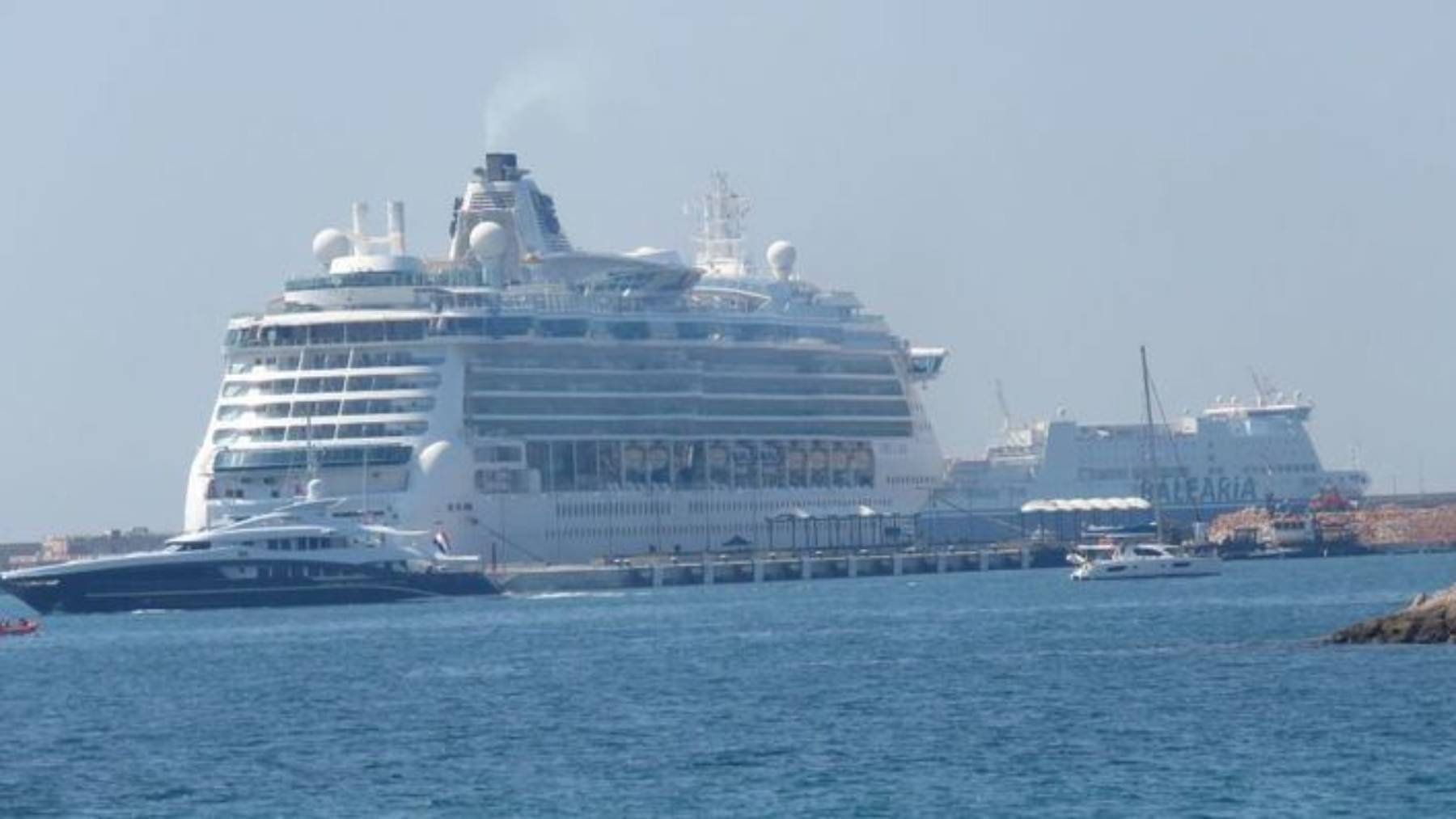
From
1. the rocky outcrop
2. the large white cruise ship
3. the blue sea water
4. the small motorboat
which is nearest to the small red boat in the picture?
the small motorboat

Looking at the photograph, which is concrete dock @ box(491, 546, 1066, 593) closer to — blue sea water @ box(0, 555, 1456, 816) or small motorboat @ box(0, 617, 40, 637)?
small motorboat @ box(0, 617, 40, 637)

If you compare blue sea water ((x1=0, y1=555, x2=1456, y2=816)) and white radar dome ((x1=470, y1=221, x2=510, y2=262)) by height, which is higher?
white radar dome ((x1=470, y1=221, x2=510, y2=262))

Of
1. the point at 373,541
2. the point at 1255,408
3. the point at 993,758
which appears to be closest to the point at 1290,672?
the point at 993,758

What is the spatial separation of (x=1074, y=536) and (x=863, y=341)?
11.3 meters

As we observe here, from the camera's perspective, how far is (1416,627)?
71.3 m

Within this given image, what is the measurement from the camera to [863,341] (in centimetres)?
14700

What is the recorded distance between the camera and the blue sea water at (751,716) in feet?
166

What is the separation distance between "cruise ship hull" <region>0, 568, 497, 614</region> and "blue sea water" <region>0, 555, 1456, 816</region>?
27.3 feet

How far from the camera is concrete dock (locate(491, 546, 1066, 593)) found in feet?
402

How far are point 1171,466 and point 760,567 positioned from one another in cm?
3185

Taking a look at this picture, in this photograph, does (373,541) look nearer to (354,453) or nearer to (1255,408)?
(354,453)

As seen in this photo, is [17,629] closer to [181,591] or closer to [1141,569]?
[181,591]

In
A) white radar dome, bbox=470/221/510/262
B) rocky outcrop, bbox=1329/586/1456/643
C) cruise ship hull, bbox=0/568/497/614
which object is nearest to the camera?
rocky outcrop, bbox=1329/586/1456/643

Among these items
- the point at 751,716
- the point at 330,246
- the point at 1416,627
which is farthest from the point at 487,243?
the point at 751,716
